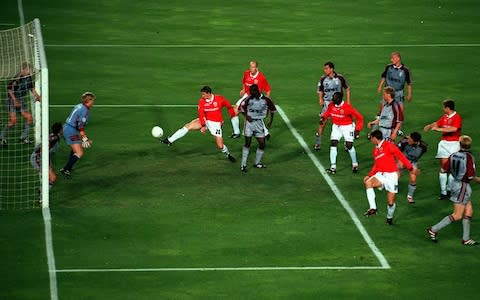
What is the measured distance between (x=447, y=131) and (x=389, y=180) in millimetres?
2969

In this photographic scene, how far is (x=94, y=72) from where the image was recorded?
39.8 metres

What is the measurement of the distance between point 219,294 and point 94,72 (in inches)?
730

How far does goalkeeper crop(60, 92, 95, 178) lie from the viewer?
28.5 meters

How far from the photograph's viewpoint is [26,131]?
3142cm

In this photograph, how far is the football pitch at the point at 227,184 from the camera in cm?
2323

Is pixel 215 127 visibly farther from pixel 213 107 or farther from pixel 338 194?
pixel 338 194

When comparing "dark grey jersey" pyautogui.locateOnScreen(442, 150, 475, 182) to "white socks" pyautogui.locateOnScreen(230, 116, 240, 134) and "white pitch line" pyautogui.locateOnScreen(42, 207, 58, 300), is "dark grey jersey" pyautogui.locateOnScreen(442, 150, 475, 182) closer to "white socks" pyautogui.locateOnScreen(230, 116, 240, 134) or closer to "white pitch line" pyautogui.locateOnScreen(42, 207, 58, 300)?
"white pitch line" pyautogui.locateOnScreen(42, 207, 58, 300)

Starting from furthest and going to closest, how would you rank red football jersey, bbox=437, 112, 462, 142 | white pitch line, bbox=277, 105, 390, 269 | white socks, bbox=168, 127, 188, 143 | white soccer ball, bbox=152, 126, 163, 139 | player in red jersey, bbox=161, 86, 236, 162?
white socks, bbox=168, 127, 188, 143 < white soccer ball, bbox=152, 126, 163, 139 < player in red jersey, bbox=161, 86, 236, 162 < red football jersey, bbox=437, 112, 462, 142 < white pitch line, bbox=277, 105, 390, 269

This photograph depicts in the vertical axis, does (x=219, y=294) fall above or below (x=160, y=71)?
below

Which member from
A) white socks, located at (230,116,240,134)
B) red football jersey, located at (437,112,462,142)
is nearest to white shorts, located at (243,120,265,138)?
white socks, located at (230,116,240,134)

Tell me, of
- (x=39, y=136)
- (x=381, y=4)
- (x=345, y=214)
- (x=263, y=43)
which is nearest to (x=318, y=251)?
(x=345, y=214)

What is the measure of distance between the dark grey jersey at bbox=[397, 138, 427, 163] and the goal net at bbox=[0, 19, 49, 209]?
23.9 ft

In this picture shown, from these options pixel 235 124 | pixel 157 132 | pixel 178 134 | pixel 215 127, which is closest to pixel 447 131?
pixel 215 127

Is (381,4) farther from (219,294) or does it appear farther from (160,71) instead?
(219,294)
